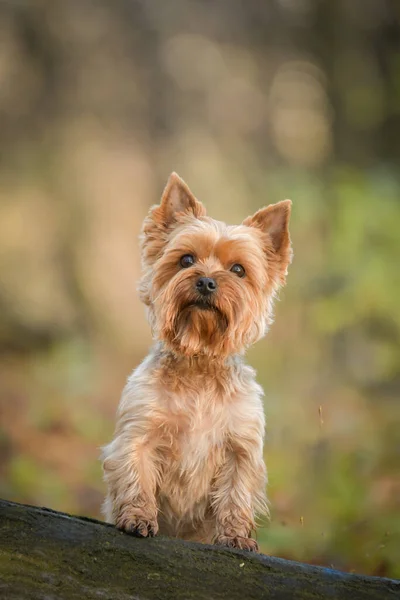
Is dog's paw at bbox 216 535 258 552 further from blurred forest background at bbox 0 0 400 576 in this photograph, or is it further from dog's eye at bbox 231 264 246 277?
blurred forest background at bbox 0 0 400 576

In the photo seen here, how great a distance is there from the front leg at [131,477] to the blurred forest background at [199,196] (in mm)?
2296

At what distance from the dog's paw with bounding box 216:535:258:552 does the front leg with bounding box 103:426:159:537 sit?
0.87 ft

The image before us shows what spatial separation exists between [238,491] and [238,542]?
7.4 inches

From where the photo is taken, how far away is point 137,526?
107 inches

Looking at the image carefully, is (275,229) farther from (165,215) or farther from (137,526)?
(137,526)

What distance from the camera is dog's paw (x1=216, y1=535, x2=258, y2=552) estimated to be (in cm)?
292

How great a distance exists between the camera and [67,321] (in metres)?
5.85

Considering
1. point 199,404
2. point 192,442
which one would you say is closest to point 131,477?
point 192,442

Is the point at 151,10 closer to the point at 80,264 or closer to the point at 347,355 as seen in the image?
the point at 80,264

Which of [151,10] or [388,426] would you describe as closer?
[388,426]

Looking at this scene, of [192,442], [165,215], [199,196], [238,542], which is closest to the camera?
[238,542]

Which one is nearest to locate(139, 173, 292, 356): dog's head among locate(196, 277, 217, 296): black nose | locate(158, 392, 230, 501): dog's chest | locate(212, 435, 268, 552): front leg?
locate(196, 277, 217, 296): black nose

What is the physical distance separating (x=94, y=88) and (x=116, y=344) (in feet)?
6.13

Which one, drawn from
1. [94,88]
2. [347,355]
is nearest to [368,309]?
[347,355]
